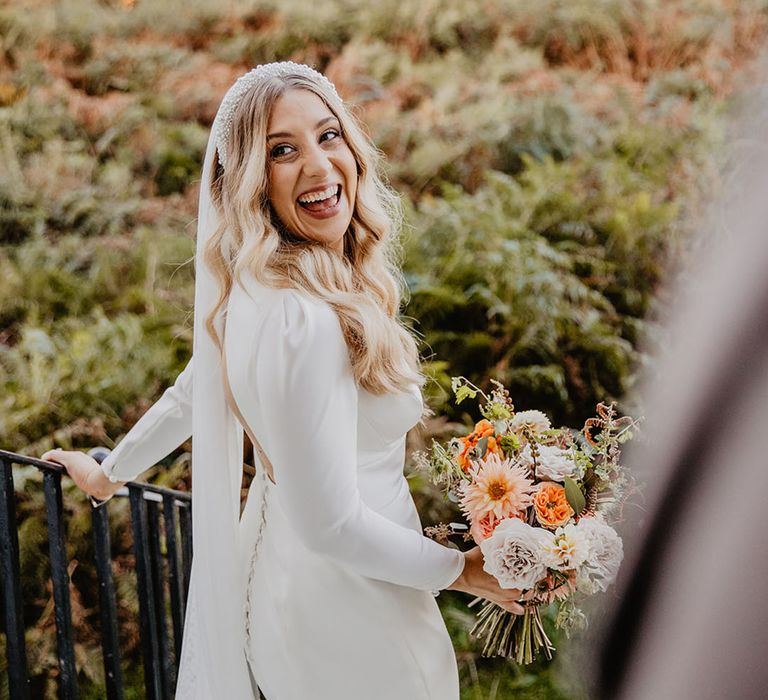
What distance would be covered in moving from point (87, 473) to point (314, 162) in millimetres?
882

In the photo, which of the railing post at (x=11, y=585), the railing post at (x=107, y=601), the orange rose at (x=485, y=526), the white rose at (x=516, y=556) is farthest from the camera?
the railing post at (x=107, y=601)

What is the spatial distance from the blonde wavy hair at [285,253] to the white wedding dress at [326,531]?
0.12 feet

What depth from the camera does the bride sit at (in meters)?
1.39

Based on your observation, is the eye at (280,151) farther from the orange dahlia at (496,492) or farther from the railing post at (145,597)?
the railing post at (145,597)

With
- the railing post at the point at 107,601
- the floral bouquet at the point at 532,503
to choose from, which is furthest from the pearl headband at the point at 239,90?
the railing post at the point at 107,601

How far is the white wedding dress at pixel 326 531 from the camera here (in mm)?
1320

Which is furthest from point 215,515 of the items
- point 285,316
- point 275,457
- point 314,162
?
point 314,162

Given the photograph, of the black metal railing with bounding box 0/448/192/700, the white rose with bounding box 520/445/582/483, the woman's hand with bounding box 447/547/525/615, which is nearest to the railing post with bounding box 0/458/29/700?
the black metal railing with bounding box 0/448/192/700

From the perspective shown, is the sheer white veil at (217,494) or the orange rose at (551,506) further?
the sheer white veil at (217,494)

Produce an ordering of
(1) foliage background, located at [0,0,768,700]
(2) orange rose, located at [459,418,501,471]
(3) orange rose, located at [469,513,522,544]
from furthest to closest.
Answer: (1) foliage background, located at [0,0,768,700], (2) orange rose, located at [459,418,501,471], (3) orange rose, located at [469,513,522,544]

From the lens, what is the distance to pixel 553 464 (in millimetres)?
1535

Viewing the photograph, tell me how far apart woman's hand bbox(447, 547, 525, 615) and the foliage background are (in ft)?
7.19

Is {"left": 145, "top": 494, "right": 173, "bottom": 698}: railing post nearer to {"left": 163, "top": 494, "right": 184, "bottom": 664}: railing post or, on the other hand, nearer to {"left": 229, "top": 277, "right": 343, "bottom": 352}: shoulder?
{"left": 163, "top": 494, "right": 184, "bottom": 664}: railing post

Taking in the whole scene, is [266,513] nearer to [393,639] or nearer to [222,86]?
[393,639]
